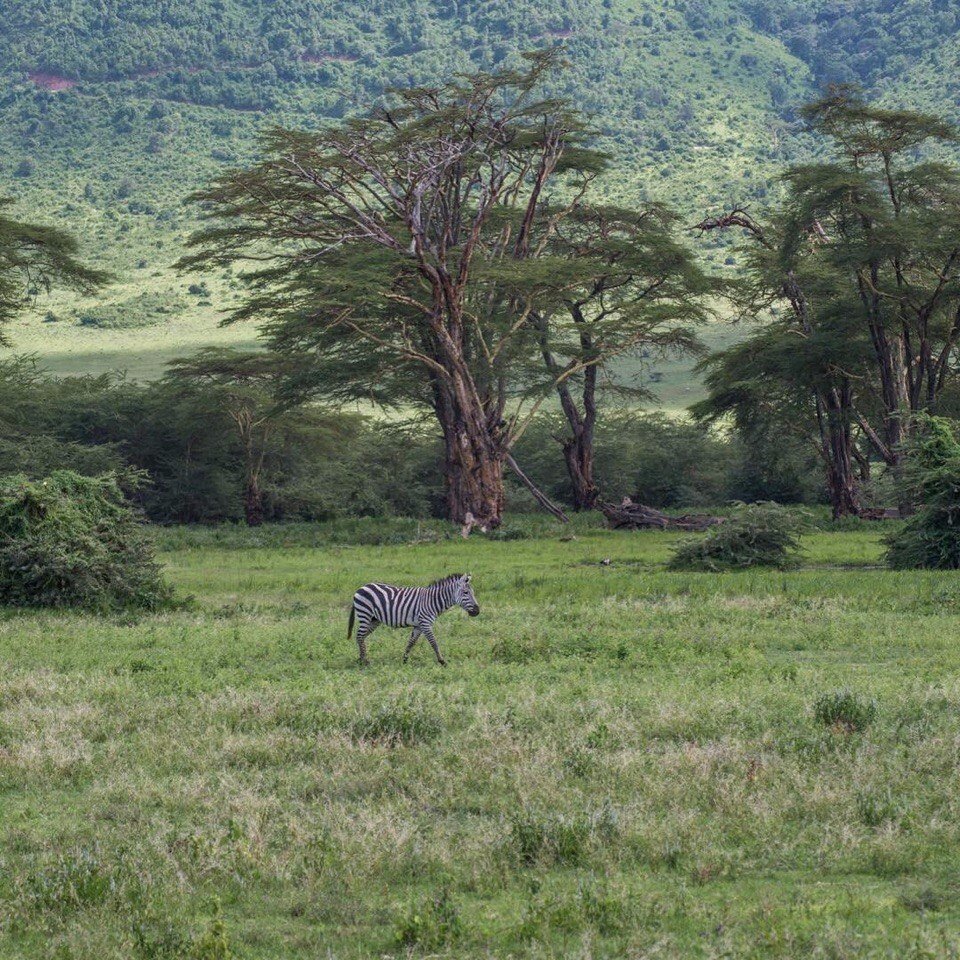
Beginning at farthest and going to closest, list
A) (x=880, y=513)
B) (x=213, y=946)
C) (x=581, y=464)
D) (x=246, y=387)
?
(x=246, y=387) < (x=581, y=464) < (x=880, y=513) < (x=213, y=946)

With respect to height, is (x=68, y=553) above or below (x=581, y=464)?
below

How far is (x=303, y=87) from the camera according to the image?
6959 inches

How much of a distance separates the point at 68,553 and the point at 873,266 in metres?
21.9

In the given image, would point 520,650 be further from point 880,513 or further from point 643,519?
point 880,513

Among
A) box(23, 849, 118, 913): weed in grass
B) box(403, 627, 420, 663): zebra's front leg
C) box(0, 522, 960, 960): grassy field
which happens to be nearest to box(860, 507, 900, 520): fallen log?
box(0, 522, 960, 960): grassy field

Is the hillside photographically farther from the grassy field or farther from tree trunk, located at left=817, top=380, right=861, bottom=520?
the grassy field

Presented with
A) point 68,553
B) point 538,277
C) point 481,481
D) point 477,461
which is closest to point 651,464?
point 481,481

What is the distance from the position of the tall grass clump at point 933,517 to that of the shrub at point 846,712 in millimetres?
13815

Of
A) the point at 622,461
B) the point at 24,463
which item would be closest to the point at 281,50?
the point at 622,461

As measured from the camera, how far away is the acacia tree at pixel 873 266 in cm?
3372

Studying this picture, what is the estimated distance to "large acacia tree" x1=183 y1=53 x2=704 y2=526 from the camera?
35497 mm

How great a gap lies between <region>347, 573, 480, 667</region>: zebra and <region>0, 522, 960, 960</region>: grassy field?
1.59ft

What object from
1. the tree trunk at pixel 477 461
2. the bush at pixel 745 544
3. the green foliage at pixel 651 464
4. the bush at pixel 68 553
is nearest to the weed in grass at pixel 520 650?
the bush at pixel 68 553

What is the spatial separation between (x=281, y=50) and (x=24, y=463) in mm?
155435
